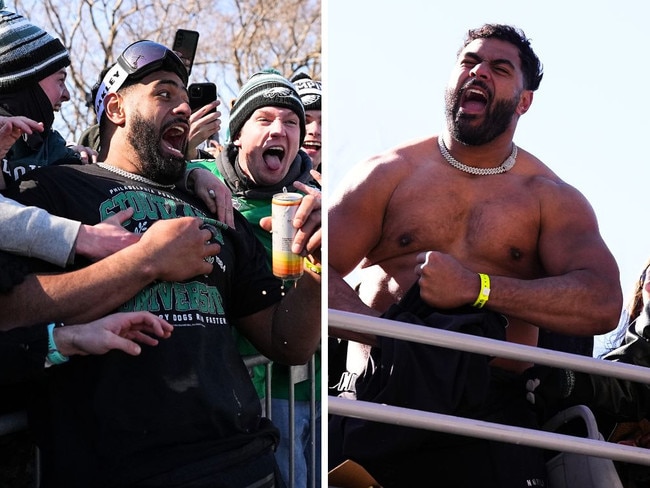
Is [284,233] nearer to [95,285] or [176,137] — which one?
[95,285]

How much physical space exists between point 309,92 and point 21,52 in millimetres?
1563

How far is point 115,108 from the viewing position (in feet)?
9.89

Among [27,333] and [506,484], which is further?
[506,484]

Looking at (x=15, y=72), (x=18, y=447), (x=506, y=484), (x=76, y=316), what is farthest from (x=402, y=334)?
(x=15, y=72)

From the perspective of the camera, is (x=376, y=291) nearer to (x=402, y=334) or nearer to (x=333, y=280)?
(x=333, y=280)

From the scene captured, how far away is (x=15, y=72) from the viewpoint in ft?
10.0

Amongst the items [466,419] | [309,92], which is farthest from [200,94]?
[466,419]

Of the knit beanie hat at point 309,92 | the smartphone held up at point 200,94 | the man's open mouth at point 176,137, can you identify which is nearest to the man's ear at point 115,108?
the man's open mouth at point 176,137

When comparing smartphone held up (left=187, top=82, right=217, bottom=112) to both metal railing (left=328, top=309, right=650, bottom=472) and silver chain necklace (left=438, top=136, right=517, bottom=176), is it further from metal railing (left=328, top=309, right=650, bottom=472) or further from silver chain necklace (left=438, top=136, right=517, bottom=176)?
metal railing (left=328, top=309, right=650, bottom=472)

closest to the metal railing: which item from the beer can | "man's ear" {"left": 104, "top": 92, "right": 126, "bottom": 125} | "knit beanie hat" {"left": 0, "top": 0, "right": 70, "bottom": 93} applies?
the beer can

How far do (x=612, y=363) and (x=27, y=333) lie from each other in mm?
1514

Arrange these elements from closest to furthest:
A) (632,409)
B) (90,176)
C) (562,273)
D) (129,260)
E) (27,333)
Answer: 1. (27,333)
2. (129,260)
3. (90,176)
4. (562,273)
5. (632,409)

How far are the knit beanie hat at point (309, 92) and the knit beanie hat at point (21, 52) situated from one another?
1358 mm

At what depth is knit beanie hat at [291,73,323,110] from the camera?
434cm
